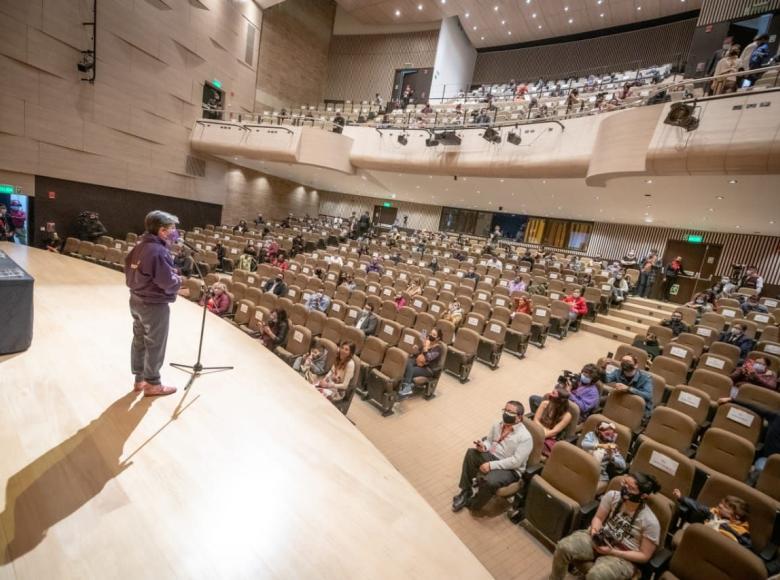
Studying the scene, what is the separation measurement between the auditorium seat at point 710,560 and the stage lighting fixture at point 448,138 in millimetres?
9520

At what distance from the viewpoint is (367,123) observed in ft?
39.8

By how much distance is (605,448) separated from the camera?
2.90m

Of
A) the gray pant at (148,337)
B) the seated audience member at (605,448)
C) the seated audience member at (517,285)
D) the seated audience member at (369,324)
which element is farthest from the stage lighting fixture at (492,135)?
the gray pant at (148,337)

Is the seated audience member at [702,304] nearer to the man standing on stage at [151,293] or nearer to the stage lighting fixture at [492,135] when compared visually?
the stage lighting fixture at [492,135]

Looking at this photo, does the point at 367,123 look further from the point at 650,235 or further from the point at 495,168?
the point at 650,235

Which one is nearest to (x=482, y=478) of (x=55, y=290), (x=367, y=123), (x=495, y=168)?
(x=55, y=290)

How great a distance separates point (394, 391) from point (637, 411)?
7.77ft

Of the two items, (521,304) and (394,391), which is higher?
(521,304)

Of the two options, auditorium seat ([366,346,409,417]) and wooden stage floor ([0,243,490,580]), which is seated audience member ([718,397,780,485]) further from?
wooden stage floor ([0,243,490,580])

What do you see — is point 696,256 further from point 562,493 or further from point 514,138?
point 562,493

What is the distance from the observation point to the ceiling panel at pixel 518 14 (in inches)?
539

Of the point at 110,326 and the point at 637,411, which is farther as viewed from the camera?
the point at 637,411

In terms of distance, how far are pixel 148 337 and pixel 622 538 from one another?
3.02m

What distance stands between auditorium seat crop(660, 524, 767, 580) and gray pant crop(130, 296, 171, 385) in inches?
120
